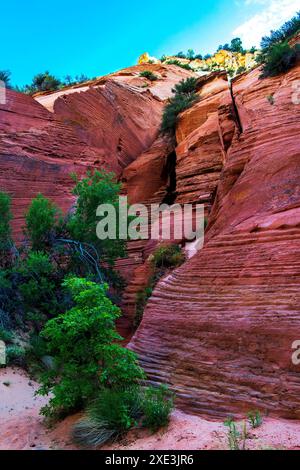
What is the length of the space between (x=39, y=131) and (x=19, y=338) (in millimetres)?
11344

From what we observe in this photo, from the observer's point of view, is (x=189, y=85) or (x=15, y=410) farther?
(x=189, y=85)

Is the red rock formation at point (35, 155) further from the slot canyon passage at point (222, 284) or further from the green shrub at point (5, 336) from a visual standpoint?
the green shrub at point (5, 336)

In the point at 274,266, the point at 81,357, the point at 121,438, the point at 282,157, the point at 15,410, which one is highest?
the point at 282,157

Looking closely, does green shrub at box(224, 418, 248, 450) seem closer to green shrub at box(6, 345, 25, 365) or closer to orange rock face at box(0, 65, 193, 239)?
green shrub at box(6, 345, 25, 365)

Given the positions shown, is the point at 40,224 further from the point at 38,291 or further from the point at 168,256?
the point at 168,256

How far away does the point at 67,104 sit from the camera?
2145 centimetres

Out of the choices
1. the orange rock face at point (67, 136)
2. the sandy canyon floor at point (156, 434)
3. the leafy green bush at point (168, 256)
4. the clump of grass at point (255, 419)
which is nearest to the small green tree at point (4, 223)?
the orange rock face at point (67, 136)

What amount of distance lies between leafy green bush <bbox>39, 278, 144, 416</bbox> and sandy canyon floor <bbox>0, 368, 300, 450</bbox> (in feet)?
1.85

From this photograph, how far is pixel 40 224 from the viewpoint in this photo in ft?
43.7

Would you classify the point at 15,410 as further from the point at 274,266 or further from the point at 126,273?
the point at 126,273

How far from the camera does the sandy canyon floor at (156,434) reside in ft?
16.1

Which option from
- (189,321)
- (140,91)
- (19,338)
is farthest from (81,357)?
(140,91)

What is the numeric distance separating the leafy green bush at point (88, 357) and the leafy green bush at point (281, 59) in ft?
36.1

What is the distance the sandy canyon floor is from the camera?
4.92m
